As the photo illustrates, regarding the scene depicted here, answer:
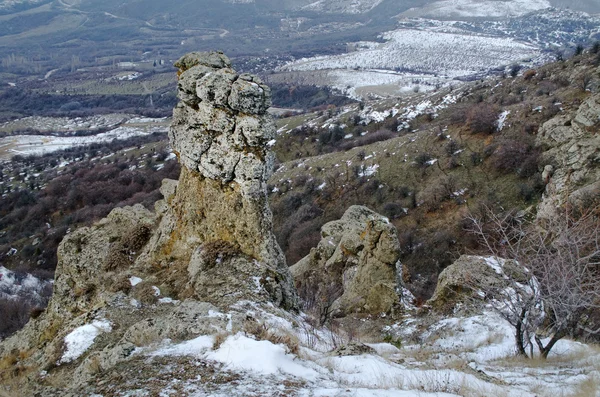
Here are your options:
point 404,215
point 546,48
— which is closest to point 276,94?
point 404,215

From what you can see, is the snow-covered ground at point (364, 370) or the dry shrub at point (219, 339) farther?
the dry shrub at point (219, 339)

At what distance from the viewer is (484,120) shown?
133 ft

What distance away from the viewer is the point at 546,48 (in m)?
193

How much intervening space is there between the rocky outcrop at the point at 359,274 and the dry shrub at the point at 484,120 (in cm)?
2392

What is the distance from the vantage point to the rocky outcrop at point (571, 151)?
23828 millimetres

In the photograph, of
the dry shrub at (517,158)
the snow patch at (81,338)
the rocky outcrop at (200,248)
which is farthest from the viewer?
the dry shrub at (517,158)

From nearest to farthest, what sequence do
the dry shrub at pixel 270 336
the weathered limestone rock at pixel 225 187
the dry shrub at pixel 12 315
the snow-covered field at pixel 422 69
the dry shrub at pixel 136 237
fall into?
the dry shrub at pixel 270 336, the weathered limestone rock at pixel 225 187, the dry shrub at pixel 136 237, the dry shrub at pixel 12 315, the snow-covered field at pixel 422 69

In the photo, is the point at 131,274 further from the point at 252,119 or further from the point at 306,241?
the point at 306,241

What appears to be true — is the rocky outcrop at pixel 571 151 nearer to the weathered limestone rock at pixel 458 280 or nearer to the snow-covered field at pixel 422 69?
the weathered limestone rock at pixel 458 280

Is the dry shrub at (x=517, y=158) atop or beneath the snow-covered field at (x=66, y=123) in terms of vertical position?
atop

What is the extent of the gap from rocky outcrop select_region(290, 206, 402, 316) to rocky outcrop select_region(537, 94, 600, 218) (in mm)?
9540

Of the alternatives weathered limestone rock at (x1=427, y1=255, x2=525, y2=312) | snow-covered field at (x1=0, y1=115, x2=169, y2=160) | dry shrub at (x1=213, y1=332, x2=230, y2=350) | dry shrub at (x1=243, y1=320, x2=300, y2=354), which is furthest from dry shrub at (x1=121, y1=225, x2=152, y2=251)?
snow-covered field at (x1=0, y1=115, x2=169, y2=160)

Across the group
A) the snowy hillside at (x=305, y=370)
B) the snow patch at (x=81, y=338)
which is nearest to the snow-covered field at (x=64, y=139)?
the snow patch at (x=81, y=338)

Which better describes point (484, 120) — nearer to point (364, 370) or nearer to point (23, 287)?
point (364, 370)
